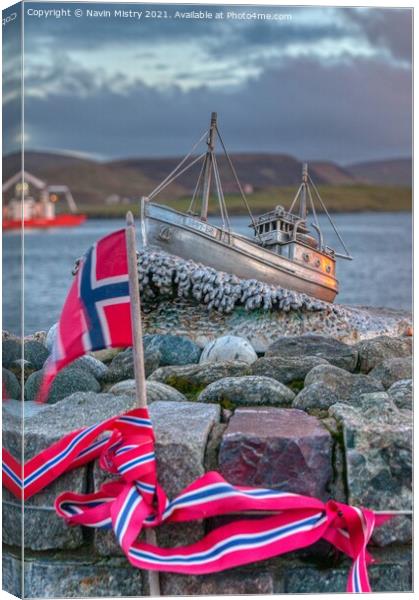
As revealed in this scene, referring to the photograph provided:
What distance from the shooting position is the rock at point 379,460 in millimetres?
4438

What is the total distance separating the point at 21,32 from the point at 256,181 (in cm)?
120

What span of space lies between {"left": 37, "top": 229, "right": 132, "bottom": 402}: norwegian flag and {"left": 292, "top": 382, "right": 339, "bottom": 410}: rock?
2.89 feet

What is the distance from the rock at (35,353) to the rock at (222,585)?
111 centimetres

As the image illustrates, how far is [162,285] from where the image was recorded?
4906 mm

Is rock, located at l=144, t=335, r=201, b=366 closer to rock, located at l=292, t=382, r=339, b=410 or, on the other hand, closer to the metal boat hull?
the metal boat hull

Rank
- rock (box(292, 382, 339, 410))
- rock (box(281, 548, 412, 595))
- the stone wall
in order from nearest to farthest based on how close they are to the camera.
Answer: the stone wall, rock (box(281, 548, 412, 595)), rock (box(292, 382, 339, 410))

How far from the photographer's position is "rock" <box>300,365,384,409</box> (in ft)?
15.5

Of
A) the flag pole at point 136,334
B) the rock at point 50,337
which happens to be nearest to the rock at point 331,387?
the flag pole at point 136,334

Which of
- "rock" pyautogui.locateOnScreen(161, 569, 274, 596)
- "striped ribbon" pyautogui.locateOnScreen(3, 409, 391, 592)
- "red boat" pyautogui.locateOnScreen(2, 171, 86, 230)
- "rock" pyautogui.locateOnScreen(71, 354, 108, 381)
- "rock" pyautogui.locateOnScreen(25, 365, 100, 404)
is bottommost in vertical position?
"rock" pyautogui.locateOnScreen(161, 569, 274, 596)

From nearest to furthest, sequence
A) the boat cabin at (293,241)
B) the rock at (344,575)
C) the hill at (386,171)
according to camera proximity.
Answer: the rock at (344,575) → the boat cabin at (293,241) → the hill at (386,171)

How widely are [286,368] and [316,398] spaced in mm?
224

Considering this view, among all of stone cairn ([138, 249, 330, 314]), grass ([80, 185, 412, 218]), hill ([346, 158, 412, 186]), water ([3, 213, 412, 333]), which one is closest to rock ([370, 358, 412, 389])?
water ([3, 213, 412, 333])

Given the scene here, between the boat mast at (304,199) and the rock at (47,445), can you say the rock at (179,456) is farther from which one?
the boat mast at (304,199)

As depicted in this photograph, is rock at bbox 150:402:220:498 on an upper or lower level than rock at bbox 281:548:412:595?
upper
